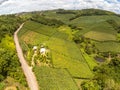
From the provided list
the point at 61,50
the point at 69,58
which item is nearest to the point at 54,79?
the point at 69,58

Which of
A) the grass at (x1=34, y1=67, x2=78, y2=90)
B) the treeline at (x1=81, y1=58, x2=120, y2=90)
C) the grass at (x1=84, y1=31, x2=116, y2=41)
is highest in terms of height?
the grass at (x1=34, y1=67, x2=78, y2=90)

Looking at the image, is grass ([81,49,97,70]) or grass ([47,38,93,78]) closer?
grass ([47,38,93,78])

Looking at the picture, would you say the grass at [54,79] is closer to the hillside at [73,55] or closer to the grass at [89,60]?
the hillside at [73,55]

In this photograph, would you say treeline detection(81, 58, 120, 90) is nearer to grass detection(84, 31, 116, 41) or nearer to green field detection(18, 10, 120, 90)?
green field detection(18, 10, 120, 90)

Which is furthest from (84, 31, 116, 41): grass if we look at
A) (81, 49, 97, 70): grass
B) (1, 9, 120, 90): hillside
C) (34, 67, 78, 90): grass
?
(34, 67, 78, 90): grass

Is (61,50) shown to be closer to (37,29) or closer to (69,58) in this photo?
(69,58)

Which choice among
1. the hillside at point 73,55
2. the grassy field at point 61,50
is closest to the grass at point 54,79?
the hillside at point 73,55

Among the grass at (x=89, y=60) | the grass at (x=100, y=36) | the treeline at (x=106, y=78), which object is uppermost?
the treeline at (x=106, y=78)

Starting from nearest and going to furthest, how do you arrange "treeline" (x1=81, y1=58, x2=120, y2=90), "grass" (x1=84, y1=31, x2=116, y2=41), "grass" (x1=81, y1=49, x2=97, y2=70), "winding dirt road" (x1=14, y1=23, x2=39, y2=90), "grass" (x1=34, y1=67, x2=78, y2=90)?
"winding dirt road" (x1=14, y1=23, x2=39, y2=90), "grass" (x1=34, y1=67, x2=78, y2=90), "treeline" (x1=81, y1=58, x2=120, y2=90), "grass" (x1=81, y1=49, x2=97, y2=70), "grass" (x1=84, y1=31, x2=116, y2=41)
